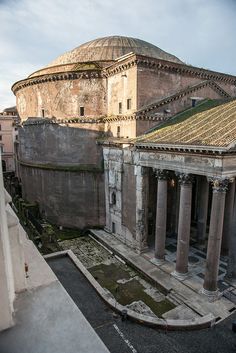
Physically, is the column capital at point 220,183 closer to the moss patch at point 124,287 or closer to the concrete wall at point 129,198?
the moss patch at point 124,287

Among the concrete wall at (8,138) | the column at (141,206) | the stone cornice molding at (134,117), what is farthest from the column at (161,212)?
the concrete wall at (8,138)

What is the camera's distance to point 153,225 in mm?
20688

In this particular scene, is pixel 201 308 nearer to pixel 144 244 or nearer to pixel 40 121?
pixel 144 244

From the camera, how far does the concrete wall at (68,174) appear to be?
22.6 meters

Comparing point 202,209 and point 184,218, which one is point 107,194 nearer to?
point 202,209

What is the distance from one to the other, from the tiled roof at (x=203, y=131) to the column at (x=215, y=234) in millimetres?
2011

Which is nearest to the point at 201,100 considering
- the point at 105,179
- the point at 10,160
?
the point at 105,179

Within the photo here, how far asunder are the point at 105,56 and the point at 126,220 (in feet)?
54.8

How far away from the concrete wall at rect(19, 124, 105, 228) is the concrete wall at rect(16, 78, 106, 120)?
5.01ft

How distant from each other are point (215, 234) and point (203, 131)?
18.4 ft

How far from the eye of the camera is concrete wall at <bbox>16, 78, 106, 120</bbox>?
22.0 metres

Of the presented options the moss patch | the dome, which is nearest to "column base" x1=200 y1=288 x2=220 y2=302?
the moss patch

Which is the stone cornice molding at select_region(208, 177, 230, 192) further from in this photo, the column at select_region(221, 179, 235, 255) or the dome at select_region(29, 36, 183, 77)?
the dome at select_region(29, 36, 183, 77)

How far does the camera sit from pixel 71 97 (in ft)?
74.2
